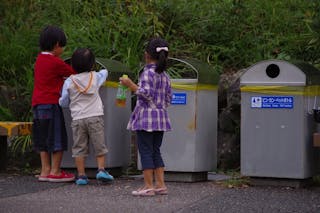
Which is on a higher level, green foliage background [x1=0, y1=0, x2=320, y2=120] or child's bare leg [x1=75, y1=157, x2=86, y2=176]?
green foliage background [x1=0, y1=0, x2=320, y2=120]

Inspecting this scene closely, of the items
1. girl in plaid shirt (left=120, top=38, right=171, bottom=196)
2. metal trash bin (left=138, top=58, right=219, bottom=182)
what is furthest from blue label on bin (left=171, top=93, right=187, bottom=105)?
girl in plaid shirt (left=120, top=38, right=171, bottom=196)

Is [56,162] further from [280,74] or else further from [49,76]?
[280,74]

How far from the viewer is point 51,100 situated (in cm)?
868

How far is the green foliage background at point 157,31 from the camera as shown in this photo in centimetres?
1098

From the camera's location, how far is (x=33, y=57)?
11352mm

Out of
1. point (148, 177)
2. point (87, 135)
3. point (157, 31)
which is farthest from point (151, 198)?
point (157, 31)

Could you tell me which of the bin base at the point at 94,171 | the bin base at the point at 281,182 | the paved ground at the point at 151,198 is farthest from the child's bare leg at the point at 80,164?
the bin base at the point at 281,182

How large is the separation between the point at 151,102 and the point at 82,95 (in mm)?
1080

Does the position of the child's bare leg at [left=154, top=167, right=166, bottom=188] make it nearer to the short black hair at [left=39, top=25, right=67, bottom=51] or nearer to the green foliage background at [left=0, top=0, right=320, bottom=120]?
the short black hair at [left=39, top=25, right=67, bottom=51]

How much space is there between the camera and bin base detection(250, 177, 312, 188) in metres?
8.25

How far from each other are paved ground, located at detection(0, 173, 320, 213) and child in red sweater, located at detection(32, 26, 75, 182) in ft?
1.12

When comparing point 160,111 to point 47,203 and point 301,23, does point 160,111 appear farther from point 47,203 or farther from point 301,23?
point 301,23

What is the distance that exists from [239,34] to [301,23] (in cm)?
91

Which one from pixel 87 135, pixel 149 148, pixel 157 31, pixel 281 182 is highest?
pixel 157 31
